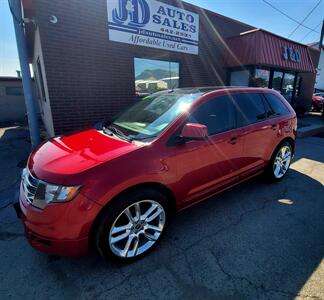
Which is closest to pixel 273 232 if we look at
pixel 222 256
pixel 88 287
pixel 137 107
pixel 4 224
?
pixel 222 256

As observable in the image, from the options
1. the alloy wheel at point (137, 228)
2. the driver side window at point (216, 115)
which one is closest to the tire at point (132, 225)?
the alloy wheel at point (137, 228)

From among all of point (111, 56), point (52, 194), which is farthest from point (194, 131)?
point (111, 56)

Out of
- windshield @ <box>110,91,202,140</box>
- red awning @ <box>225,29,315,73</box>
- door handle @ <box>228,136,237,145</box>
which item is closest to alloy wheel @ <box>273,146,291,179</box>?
door handle @ <box>228,136,237,145</box>

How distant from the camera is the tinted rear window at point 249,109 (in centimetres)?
319

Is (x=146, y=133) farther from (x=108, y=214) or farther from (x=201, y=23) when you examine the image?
(x=201, y=23)

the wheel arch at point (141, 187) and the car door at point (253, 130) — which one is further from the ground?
the car door at point (253, 130)

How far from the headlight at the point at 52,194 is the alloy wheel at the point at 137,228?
0.49 meters

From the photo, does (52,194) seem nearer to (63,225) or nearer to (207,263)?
(63,225)

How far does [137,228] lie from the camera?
2250 mm

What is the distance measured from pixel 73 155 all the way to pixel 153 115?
3.64 ft

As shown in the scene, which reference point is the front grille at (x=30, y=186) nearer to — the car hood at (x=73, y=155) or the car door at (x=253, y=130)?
the car hood at (x=73, y=155)

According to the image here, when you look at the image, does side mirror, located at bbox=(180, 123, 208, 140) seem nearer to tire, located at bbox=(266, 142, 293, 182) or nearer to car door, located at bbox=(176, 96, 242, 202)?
car door, located at bbox=(176, 96, 242, 202)

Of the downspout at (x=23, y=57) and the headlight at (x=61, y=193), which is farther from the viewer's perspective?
the downspout at (x=23, y=57)

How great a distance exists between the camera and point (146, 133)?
8.12 feet
